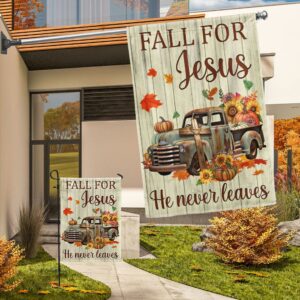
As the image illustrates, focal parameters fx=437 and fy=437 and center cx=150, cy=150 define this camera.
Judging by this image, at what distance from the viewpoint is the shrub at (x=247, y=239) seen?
9.94 meters

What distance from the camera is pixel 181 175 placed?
13.2 ft

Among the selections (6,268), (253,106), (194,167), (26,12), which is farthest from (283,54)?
(194,167)

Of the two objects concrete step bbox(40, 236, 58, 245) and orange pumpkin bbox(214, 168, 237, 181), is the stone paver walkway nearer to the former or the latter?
concrete step bbox(40, 236, 58, 245)

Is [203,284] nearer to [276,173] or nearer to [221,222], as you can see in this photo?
[221,222]

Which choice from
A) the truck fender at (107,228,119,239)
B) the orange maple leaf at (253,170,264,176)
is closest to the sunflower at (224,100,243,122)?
the orange maple leaf at (253,170,264,176)

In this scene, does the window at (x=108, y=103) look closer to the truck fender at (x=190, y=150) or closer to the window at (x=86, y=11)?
the window at (x=86, y=11)

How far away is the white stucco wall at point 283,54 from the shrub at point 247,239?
298 inches

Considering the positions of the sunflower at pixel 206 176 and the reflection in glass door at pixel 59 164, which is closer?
the sunflower at pixel 206 176

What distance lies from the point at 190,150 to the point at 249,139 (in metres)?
0.54

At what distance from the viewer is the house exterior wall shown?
12394mm

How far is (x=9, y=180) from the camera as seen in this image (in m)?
13.0

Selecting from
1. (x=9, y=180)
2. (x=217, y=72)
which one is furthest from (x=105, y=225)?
(x=217, y=72)

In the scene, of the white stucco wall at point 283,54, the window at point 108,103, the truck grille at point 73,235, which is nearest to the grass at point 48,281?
the truck grille at point 73,235

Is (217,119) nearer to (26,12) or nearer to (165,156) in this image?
(165,156)
